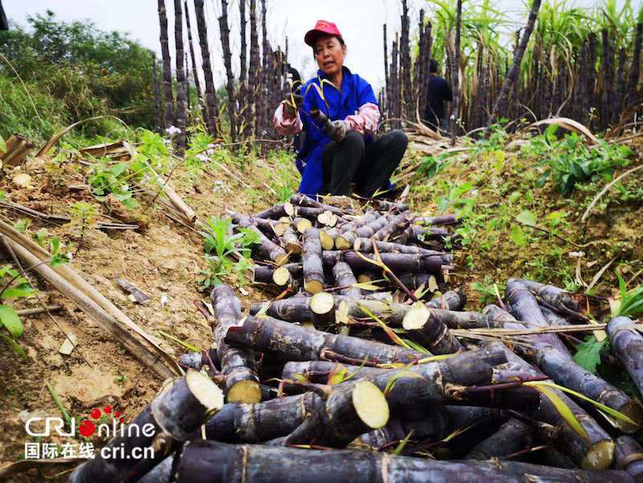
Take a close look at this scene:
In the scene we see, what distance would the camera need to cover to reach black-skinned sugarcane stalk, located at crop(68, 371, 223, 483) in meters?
0.82

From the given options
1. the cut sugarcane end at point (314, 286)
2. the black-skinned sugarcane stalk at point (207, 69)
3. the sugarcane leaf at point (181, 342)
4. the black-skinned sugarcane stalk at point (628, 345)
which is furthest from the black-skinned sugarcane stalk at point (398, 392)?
the black-skinned sugarcane stalk at point (207, 69)

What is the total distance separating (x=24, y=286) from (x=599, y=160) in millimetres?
2963

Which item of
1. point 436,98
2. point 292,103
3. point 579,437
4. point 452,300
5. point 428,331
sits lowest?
point 452,300

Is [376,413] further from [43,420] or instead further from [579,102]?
[579,102]

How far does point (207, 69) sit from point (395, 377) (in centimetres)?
465

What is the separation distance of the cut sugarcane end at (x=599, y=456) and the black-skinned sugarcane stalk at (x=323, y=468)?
7 centimetres

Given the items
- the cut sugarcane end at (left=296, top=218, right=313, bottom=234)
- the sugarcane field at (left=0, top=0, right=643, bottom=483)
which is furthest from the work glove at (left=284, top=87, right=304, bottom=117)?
the cut sugarcane end at (left=296, top=218, right=313, bottom=234)

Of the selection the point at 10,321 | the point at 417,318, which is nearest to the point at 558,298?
the point at 417,318

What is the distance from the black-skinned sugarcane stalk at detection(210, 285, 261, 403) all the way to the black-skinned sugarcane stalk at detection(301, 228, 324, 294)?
0.42 meters

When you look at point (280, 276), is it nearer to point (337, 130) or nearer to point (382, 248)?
point (382, 248)

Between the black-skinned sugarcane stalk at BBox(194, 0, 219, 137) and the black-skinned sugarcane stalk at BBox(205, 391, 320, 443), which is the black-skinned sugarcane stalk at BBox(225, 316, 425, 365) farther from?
the black-skinned sugarcane stalk at BBox(194, 0, 219, 137)

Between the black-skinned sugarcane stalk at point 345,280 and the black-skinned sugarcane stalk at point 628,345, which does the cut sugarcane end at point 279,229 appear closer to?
the black-skinned sugarcane stalk at point 345,280

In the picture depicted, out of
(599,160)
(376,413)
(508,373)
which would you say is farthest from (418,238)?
(376,413)

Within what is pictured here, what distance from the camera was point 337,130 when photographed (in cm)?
379
